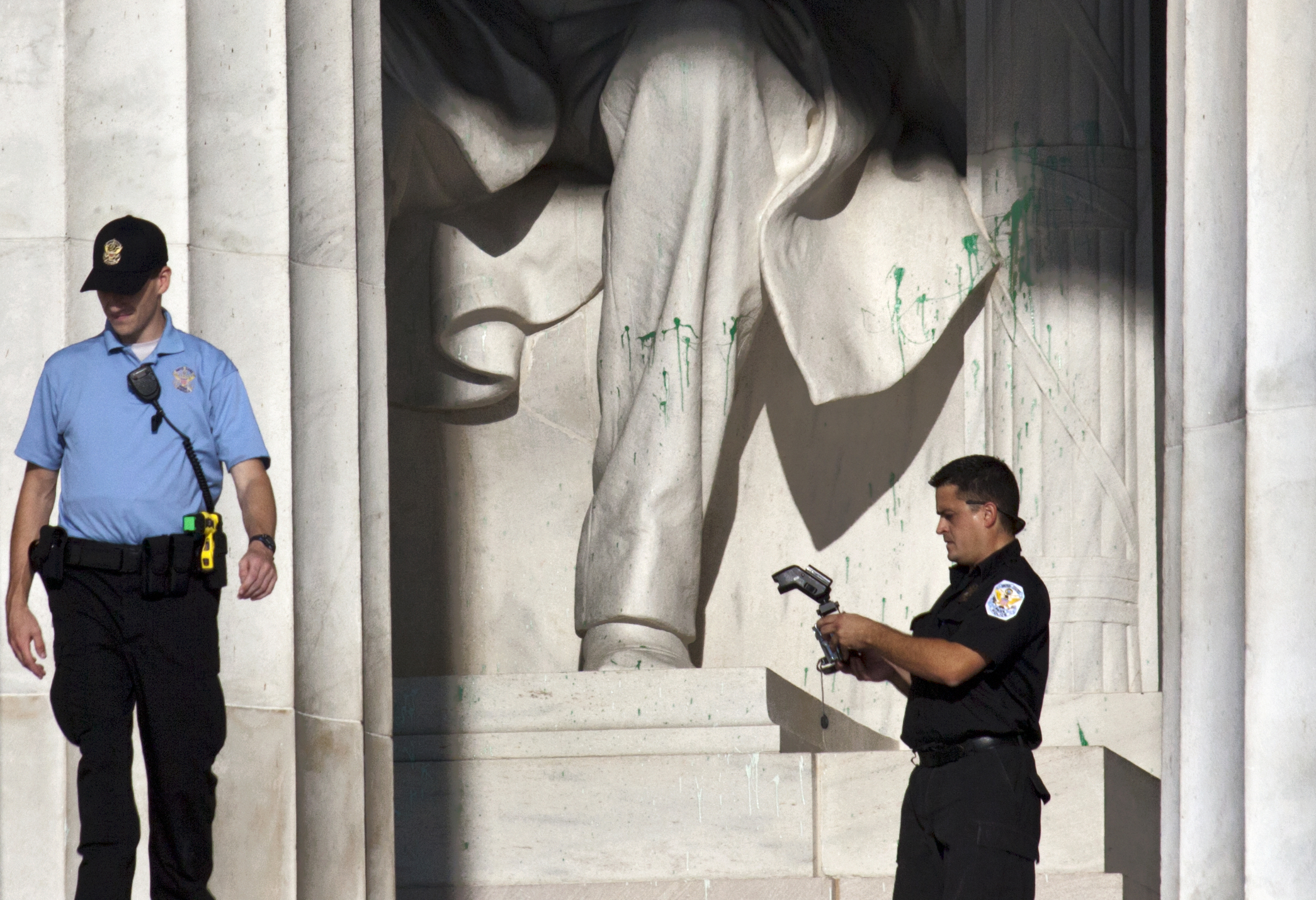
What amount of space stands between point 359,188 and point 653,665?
5.85 ft

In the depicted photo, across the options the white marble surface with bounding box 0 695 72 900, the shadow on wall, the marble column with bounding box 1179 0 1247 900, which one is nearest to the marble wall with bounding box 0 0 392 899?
the white marble surface with bounding box 0 695 72 900

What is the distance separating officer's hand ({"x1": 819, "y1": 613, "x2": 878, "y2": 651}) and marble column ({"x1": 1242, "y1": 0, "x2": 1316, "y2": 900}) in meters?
0.80

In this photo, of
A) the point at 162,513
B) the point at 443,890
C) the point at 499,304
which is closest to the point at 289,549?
the point at 162,513

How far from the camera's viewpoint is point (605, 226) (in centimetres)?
792

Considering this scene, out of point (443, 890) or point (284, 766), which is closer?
point (284, 766)

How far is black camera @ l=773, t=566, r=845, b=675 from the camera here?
18.7 ft

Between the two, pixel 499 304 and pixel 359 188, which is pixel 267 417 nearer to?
pixel 359 188

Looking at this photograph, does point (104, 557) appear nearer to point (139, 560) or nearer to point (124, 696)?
point (139, 560)

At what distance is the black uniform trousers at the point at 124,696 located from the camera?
5262 mm

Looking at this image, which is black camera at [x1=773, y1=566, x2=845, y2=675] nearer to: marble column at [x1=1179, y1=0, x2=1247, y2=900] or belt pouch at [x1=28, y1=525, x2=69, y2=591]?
marble column at [x1=1179, y1=0, x2=1247, y2=900]

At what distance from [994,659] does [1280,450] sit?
75cm

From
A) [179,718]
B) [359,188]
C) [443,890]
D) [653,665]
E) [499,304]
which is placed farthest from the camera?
[499,304]

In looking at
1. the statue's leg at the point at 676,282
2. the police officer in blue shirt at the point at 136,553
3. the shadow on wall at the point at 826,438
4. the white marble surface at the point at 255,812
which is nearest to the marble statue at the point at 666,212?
the statue's leg at the point at 676,282

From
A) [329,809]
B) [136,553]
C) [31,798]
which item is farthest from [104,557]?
[329,809]
